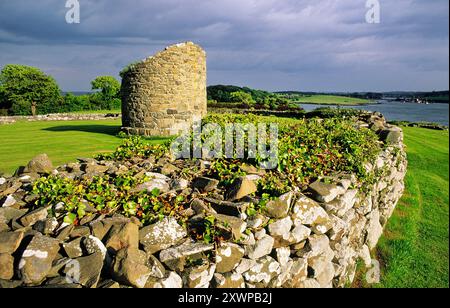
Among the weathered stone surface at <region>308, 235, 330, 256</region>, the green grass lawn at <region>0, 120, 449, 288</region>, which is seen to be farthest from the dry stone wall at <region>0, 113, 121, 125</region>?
the weathered stone surface at <region>308, 235, 330, 256</region>

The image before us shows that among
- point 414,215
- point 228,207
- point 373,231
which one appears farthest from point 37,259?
point 414,215

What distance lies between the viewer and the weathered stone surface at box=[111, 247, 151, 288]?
10.7 feet

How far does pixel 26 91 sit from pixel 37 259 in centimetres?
5581

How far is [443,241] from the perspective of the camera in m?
7.30

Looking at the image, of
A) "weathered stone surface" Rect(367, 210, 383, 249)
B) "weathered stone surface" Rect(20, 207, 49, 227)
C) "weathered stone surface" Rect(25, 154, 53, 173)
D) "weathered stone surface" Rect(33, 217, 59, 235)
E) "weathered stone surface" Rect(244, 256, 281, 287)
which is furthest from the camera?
"weathered stone surface" Rect(367, 210, 383, 249)

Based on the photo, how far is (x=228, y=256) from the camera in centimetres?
382

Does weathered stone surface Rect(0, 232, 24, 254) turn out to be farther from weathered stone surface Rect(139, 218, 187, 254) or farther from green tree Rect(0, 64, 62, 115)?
green tree Rect(0, 64, 62, 115)

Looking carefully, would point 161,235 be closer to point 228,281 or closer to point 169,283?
point 169,283

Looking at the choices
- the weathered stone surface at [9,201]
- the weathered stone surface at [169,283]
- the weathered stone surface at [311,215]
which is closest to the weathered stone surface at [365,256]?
the weathered stone surface at [311,215]

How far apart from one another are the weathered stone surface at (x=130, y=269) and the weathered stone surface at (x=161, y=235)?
0.82 ft

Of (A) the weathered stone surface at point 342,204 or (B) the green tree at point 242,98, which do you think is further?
(B) the green tree at point 242,98

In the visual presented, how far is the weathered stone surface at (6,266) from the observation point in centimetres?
332

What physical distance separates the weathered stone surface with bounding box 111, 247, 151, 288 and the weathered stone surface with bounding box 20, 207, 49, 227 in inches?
57.9

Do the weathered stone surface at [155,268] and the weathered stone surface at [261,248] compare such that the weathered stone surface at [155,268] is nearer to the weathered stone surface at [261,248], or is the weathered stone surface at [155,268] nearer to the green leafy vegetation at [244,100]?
the weathered stone surface at [261,248]
